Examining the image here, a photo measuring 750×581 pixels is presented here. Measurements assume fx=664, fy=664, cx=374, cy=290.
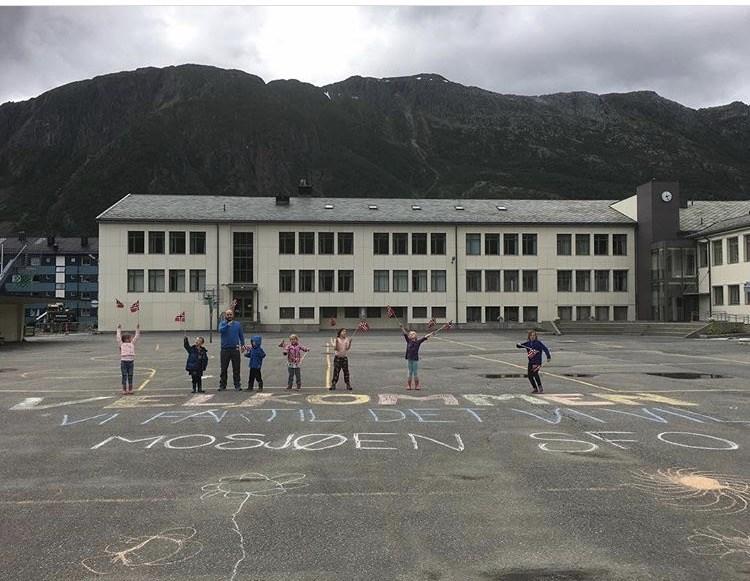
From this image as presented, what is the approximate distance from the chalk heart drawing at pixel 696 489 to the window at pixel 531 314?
201 ft

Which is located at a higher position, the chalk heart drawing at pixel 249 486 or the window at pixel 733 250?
the window at pixel 733 250

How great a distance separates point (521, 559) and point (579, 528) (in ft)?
3.33

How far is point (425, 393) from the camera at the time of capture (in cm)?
1650

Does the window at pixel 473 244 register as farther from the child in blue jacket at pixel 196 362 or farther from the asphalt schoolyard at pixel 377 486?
the child in blue jacket at pixel 196 362

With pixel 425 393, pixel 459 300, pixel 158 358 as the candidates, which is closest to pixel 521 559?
pixel 425 393

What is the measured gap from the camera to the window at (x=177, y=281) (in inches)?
2564

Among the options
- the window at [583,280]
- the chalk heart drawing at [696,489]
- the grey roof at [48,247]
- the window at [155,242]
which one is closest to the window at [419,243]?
the window at [583,280]

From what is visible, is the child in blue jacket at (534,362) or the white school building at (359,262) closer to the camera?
the child in blue jacket at (534,362)

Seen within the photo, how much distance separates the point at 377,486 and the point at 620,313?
6659 cm

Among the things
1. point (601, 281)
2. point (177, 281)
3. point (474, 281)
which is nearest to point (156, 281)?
point (177, 281)

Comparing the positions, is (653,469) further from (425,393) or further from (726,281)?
(726,281)

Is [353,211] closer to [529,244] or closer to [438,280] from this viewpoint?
[438,280]

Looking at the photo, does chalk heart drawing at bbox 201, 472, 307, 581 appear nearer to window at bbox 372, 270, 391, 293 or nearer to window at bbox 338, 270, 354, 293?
window at bbox 338, 270, 354, 293

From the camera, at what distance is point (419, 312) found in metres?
67.8
